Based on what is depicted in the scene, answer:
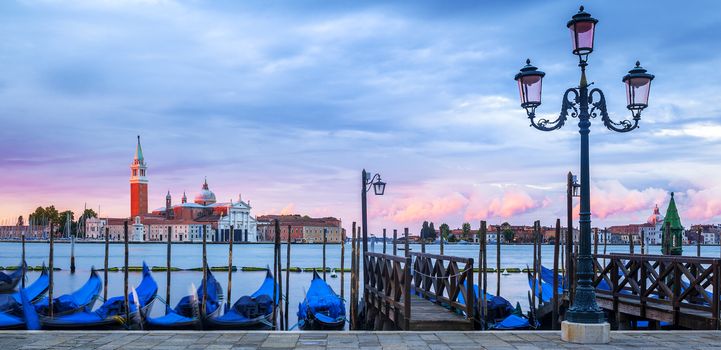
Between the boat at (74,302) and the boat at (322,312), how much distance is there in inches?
211

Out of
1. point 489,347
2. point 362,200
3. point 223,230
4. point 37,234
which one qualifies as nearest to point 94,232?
point 37,234

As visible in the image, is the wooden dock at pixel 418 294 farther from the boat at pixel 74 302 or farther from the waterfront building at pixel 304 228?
the waterfront building at pixel 304 228

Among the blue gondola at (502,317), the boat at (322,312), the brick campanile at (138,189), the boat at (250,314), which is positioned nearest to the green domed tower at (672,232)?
the blue gondola at (502,317)

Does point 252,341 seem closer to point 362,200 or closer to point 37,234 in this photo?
point 362,200

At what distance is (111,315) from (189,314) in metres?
1.81

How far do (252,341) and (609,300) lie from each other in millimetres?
6750

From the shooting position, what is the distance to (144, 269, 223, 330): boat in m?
15.2

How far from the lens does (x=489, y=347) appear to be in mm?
8430

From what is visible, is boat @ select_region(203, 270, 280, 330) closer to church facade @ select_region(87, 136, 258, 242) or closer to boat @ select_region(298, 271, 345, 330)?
boat @ select_region(298, 271, 345, 330)

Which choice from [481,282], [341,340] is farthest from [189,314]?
[341,340]

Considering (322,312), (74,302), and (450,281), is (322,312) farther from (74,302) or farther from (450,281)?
(74,302)

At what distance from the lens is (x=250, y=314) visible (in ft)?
56.6

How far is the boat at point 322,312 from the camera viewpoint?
56.8 feet

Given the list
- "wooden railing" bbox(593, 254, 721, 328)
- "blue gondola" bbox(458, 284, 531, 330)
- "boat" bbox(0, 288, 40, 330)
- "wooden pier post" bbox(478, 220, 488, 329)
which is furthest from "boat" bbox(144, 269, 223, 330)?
"wooden railing" bbox(593, 254, 721, 328)
